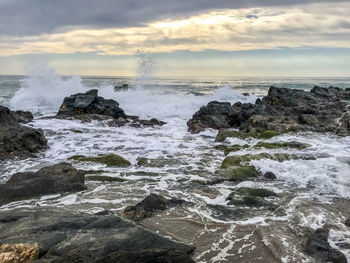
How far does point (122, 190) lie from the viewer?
705 cm

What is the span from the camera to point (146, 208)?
18.6ft

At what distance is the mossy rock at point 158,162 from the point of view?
30.6 feet

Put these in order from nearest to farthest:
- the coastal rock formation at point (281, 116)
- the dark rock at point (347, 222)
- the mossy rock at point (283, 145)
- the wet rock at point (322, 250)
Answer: the wet rock at point (322, 250) → the dark rock at point (347, 222) → the mossy rock at point (283, 145) → the coastal rock formation at point (281, 116)

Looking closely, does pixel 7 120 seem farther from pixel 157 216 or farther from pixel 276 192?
pixel 276 192

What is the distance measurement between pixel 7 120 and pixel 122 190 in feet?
23.6

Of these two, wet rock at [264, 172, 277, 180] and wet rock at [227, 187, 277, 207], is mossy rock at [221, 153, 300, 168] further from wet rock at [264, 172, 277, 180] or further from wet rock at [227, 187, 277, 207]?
wet rock at [227, 187, 277, 207]

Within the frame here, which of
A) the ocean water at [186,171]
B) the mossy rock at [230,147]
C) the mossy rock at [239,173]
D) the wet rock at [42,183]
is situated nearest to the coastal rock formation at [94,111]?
the ocean water at [186,171]

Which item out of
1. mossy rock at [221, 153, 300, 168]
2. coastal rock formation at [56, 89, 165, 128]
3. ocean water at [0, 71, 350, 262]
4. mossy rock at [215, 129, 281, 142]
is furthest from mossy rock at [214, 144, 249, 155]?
coastal rock formation at [56, 89, 165, 128]

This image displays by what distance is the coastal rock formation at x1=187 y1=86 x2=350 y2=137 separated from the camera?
48.7ft

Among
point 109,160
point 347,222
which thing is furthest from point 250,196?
point 109,160

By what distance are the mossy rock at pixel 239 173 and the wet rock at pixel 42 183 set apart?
3.50 meters

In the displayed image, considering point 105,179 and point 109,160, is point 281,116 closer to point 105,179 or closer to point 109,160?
point 109,160

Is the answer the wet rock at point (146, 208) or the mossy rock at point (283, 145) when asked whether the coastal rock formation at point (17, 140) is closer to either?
the wet rock at point (146, 208)

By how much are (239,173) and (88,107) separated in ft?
44.7
